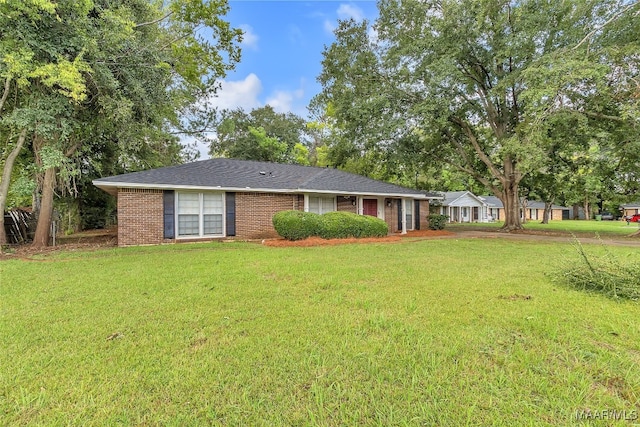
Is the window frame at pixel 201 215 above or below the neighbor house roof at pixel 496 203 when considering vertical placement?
below

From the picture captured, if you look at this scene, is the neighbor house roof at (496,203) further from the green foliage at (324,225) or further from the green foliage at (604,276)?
the green foliage at (604,276)

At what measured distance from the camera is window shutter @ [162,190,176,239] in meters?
11.5

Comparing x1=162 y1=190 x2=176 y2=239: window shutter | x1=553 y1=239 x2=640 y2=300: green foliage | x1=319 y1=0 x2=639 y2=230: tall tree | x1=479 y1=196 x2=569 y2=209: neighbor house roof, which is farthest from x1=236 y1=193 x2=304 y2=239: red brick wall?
x1=479 y1=196 x2=569 y2=209: neighbor house roof

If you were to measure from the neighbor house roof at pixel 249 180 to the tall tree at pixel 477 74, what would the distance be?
3.29 metres

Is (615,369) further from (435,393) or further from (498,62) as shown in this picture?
(498,62)

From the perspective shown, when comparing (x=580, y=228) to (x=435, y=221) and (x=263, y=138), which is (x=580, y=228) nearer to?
(x=435, y=221)

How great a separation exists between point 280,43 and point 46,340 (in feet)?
52.6

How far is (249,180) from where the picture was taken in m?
13.6

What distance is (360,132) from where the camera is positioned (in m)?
17.8

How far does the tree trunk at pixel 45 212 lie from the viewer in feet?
37.4

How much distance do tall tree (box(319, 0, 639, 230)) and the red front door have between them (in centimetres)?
368

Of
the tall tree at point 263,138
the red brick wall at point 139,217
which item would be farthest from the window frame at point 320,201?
the tall tree at point 263,138

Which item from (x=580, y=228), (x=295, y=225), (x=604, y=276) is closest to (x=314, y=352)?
(x=604, y=276)

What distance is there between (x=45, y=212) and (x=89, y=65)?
6159 millimetres
